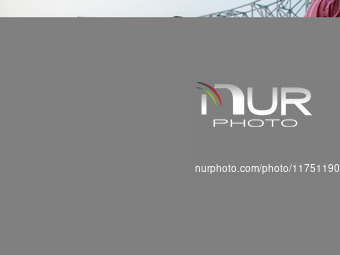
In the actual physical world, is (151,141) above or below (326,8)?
below

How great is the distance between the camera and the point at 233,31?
1819 millimetres

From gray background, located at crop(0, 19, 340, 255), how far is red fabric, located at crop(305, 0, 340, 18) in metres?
0.63

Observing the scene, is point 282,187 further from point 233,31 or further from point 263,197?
point 233,31

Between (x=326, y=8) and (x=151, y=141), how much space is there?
183 cm

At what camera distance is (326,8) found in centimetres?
232

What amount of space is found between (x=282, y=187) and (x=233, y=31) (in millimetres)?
1112

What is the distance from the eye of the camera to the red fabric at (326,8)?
2.30 metres

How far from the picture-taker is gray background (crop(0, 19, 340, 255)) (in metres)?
1.85

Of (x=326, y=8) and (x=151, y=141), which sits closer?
(x=151, y=141)

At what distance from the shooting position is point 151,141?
1.93 m

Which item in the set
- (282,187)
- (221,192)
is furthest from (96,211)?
(282,187)

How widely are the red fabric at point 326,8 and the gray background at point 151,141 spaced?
0.63 m

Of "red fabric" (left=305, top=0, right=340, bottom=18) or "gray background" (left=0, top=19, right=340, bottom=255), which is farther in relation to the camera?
"red fabric" (left=305, top=0, right=340, bottom=18)

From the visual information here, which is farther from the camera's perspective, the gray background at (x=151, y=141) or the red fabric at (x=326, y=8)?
the red fabric at (x=326, y=8)
